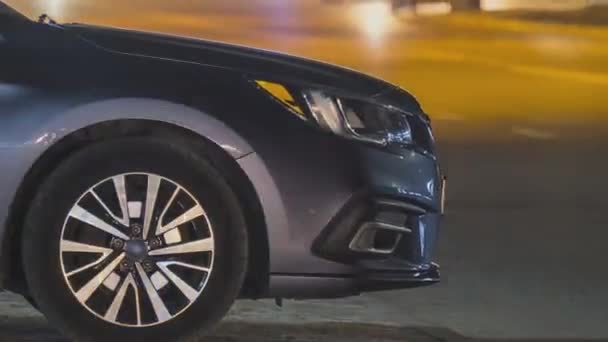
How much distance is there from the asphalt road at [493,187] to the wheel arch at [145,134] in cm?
70

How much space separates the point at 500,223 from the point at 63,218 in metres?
4.36

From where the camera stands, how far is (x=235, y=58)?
19.2 feet

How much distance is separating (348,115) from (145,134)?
2.52ft

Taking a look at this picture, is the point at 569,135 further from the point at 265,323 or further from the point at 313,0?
the point at 313,0

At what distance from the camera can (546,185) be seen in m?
11.0

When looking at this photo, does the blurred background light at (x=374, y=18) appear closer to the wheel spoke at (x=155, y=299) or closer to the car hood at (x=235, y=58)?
the car hood at (x=235, y=58)

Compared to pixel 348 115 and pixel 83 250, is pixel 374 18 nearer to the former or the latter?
pixel 348 115

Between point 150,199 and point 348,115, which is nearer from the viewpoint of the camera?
point 150,199

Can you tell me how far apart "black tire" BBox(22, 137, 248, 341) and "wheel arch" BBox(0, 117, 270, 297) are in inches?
1.2

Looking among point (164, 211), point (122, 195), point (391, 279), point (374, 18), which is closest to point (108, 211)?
point (122, 195)

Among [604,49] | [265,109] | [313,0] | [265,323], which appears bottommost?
[265,323]

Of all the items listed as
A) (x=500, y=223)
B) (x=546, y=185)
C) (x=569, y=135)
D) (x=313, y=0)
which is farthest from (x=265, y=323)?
(x=313, y=0)

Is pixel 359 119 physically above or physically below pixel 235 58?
below

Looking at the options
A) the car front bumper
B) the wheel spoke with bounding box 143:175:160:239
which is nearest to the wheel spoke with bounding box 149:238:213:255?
the wheel spoke with bounding box 143:175:160:239
